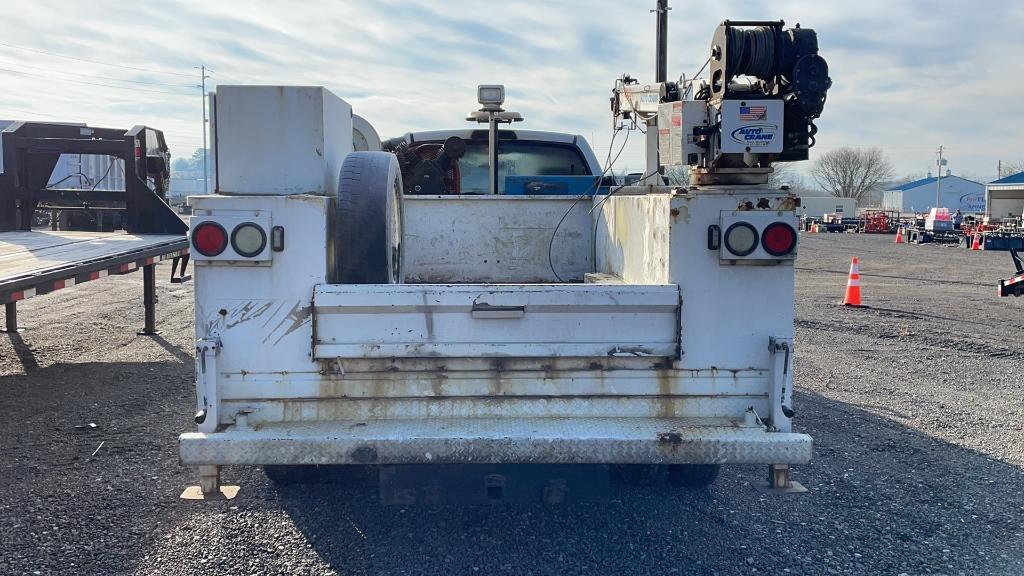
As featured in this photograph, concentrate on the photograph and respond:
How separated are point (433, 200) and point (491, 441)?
102 inches

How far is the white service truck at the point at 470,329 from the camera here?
11.1 feet

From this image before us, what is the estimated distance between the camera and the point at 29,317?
1139 cm

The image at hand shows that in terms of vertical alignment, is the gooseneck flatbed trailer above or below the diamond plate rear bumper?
above

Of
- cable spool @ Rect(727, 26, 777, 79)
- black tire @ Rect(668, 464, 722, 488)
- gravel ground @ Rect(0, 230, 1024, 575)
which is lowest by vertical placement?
gravel ground @ Rect(0, 230, 1024, 575)

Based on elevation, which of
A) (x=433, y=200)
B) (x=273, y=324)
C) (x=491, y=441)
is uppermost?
(x=433, y=200)

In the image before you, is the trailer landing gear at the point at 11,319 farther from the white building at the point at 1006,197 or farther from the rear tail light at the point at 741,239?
the white building at the point at 1006,197

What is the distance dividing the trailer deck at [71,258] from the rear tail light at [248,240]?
2961 millimetres

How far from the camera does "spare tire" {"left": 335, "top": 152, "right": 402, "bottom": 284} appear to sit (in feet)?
11.9

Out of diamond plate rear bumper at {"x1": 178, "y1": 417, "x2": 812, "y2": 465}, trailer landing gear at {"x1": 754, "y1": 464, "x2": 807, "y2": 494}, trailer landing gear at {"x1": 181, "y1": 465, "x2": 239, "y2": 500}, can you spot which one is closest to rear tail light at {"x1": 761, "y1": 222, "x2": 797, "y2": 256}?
diamond plate rear bumper at {"x1": 178, "y1": 417, "x2": 812, "y2": 465}

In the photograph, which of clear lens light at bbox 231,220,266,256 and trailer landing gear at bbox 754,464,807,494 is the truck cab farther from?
trailer landing gear at bbox 754,464,807,494

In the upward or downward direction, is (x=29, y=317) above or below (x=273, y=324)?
below

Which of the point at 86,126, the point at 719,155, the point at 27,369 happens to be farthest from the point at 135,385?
the point at 719,155

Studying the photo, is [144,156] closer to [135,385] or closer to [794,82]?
[135,385]

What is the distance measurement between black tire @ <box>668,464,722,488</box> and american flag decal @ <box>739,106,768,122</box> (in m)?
1.67
